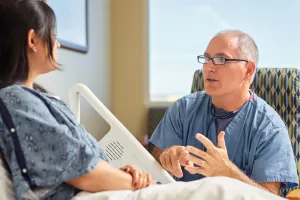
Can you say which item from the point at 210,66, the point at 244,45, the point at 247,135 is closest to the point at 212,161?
the point at 247,135

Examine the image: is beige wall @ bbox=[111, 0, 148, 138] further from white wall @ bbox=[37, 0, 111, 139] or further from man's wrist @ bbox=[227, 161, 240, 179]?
man's wrist @ bbox=[227, 161, 240, 179]

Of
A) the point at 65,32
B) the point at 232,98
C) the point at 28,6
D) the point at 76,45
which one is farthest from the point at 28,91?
the point at 76,45

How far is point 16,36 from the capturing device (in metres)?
1.00

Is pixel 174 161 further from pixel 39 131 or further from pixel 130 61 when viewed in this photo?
pixel 130 61

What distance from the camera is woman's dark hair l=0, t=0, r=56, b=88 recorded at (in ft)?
3.26

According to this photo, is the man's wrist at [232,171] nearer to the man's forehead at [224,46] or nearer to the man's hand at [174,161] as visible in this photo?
the man's hand at [174,161]

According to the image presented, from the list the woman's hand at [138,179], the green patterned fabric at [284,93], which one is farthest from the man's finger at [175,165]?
the green patterned fabric at [284,93]

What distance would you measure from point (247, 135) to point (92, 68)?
1.40 meters

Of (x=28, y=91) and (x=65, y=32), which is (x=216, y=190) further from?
(x=65, y=32)

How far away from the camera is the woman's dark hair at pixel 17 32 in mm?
995

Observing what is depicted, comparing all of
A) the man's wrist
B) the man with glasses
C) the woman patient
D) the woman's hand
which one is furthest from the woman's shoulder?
the man's wrist

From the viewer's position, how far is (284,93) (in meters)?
1.80

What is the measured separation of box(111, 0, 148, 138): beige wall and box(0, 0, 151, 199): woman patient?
210 centimetres

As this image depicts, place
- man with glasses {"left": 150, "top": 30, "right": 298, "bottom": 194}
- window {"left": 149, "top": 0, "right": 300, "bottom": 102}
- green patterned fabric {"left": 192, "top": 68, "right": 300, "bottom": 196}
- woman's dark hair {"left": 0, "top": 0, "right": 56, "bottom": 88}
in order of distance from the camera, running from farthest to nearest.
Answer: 1. window {"left": 149, "top": 0, "right": 300, "bottom": 102}
2. green patterned fabric {"left": 192, "top": 68, "right": 300, "bottom": 196}
3. man with glasses {"left": 150, "top": 30, "right": 298, "bottom": 194}
4. woman's dark hair {"left": 0, "top": 0, "right": 56, "bottom": 88}
